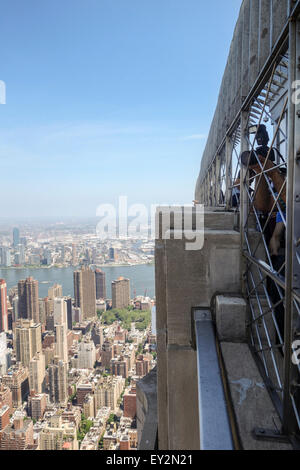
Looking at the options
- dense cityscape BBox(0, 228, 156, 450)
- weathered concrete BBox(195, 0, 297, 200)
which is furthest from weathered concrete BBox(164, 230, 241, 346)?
dense cityscape BBox(0, 228, 156, 450)

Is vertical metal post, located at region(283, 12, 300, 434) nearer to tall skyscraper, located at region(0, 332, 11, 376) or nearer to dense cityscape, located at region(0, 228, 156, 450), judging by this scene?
dense cityscape, located at region(0, 228, 156, 450)

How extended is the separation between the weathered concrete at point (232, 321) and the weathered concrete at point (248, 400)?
0.53 ft

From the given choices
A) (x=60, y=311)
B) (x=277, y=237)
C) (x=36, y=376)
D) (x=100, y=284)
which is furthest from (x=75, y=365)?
(x=277, y=237)

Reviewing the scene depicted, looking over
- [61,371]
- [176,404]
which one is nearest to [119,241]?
[61,371]

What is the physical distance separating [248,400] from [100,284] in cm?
2326

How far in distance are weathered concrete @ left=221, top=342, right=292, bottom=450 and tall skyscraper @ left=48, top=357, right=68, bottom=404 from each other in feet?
45.3

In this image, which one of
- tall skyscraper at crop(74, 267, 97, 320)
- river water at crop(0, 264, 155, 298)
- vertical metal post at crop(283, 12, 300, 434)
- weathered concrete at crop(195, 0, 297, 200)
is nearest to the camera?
Result: vertical metal post at crop(283, 12, 300, 434)

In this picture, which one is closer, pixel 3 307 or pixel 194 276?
pixel 194 276

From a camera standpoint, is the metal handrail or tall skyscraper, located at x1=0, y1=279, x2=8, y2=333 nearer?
the metal handrail

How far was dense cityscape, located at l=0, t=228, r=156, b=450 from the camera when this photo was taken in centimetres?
1021

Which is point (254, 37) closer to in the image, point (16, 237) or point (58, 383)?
point (58, 383)

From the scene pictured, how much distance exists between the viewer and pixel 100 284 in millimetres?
24062

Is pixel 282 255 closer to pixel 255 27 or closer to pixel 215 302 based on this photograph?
pixel 215 302

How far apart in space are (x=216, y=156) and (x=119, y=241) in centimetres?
2404
